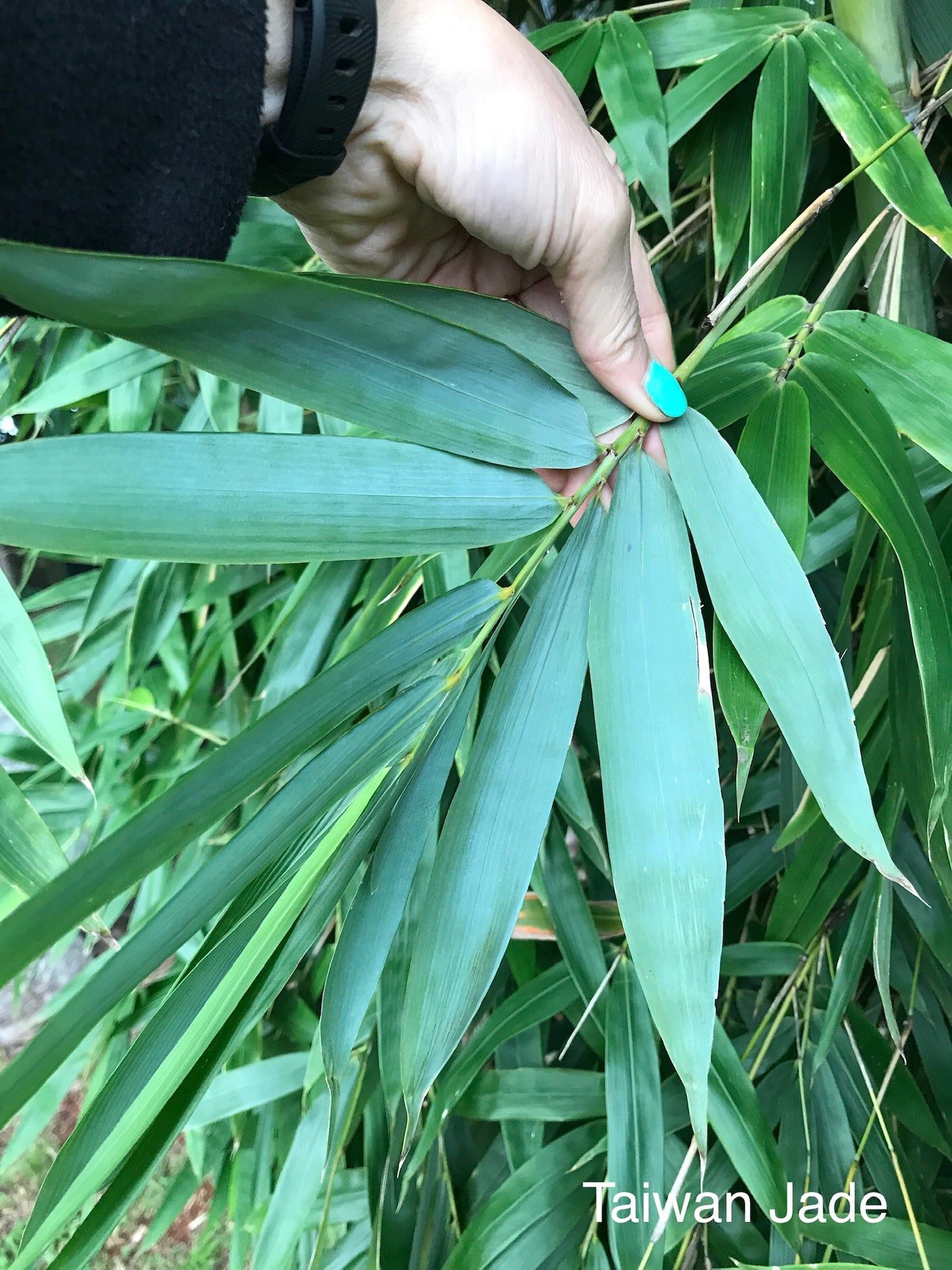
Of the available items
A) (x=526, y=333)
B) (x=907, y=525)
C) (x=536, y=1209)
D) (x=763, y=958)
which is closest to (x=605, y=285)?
(x=526, y=333)

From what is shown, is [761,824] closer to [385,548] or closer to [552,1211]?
[552,1211]

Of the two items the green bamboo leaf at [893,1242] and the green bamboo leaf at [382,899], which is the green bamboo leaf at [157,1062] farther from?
the green bamboo leaf at [893,1242]

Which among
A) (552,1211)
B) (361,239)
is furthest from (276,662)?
(552,1211)

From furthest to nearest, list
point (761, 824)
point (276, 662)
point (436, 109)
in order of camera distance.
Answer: point (761, 824), point (276, 662), point (436, 109)

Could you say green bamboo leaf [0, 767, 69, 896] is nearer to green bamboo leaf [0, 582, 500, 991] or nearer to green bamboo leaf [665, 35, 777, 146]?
green bamboo leaf [0, 582, 500, 991]

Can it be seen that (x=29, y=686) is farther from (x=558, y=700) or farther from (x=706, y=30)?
(x=706, y=30)

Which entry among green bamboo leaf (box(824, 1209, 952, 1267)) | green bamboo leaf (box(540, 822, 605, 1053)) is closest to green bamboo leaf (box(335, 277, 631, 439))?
green bamboo leaf (box(540, 822, 605, 1053))
